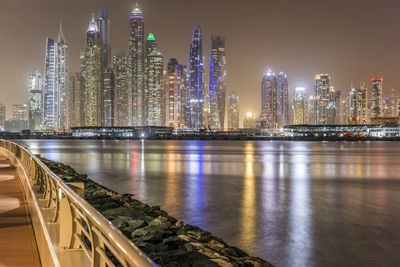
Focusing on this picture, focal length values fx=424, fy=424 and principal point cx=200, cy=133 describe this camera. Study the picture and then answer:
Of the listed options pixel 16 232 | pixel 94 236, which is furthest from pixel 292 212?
pixel 94 236

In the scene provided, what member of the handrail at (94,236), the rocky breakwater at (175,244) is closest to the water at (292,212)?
the rocky breakwater at (175,244)

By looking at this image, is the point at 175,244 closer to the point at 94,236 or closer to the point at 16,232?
the point at 16,232

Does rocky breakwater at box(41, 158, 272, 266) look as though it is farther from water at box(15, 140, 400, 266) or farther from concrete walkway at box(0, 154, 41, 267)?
concrete walkway at box(0, 154, 41, 267)

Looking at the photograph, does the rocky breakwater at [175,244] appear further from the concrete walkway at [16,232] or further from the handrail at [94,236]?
the handrail at [94,236]

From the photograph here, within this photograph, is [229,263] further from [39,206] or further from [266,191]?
[266,191]

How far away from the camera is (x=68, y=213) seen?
Answer: 496 cm

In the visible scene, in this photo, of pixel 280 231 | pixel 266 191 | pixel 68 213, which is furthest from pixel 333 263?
pixel 266 191

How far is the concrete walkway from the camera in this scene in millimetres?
5875

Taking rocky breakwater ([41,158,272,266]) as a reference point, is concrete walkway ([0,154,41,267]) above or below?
above

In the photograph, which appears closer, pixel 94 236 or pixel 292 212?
pixel 94 236

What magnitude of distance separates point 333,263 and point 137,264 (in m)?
10.0

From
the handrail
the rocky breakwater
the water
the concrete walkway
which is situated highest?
the handrail

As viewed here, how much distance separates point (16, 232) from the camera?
24.8ft

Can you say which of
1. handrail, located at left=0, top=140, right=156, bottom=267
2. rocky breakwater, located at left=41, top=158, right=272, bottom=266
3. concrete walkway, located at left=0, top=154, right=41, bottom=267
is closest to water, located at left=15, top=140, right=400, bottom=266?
rocky breakwater, located at left=41, top=158, right=272, bottom=266
